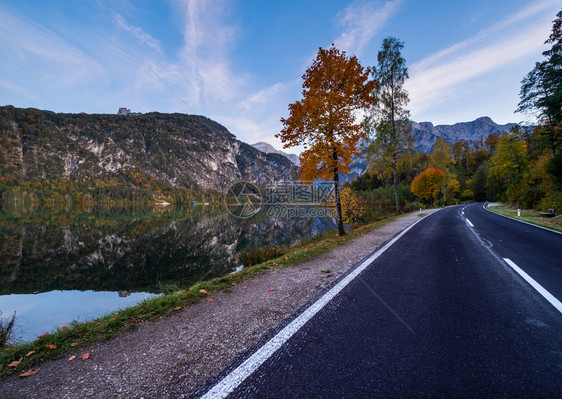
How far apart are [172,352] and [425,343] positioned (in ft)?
9.02

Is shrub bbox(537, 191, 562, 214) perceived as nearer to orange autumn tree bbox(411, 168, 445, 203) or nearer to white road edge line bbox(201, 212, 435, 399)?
white road edge line bbox(201, 212, 435, 399)

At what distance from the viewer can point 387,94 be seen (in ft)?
65.6

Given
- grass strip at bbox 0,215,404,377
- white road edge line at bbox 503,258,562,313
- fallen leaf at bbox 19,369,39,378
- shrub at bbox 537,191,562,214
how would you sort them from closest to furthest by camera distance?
fallen leaf at bbox 19,369,39,378 → grass strip at bbox 0,215,404,377 → white road edge line at bbox 503,258,562,313 → shrub at bbox 537,191,562,214

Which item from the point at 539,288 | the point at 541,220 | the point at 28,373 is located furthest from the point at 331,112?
the point at 541,220

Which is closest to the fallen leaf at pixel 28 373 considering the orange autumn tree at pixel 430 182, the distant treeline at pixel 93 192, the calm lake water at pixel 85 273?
the calm lake water at pixel 85 273

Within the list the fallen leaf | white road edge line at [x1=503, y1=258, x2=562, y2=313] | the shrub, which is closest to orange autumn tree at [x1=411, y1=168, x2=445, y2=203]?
the shrub

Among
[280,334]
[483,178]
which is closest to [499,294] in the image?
[280,334]

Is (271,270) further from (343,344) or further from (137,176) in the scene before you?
(137,176)

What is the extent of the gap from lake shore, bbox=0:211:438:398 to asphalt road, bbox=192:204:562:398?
0.43m

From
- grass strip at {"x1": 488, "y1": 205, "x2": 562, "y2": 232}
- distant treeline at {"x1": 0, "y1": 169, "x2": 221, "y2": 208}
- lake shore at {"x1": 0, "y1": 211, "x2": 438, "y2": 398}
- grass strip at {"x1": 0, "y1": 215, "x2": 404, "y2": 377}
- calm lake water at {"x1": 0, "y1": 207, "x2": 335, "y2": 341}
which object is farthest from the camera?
distant treeline at {"x1": 0, "y1": 169, "x2": 221, "y2": 208}

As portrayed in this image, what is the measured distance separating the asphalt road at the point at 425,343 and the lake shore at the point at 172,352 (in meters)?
0.43

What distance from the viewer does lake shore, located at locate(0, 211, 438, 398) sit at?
6.29 feet

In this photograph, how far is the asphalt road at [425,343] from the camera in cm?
171

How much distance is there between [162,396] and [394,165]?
877 inches
